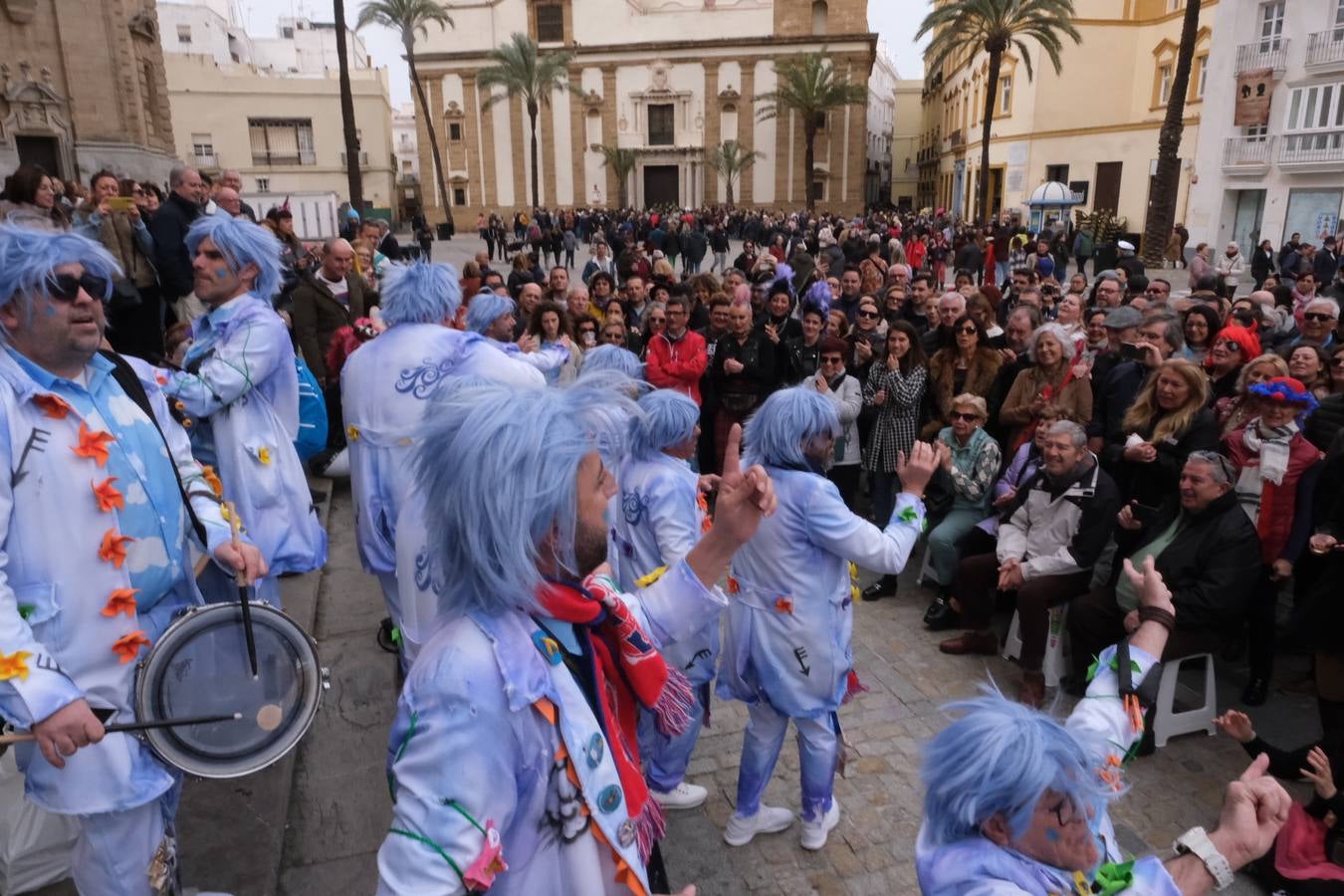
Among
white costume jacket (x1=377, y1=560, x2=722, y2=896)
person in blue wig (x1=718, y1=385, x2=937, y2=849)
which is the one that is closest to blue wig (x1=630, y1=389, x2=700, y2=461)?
person in blue wig (x1=718, y1=385, x2=937, y2=849)

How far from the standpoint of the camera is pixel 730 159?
5191 cm

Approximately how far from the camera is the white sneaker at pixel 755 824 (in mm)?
3543

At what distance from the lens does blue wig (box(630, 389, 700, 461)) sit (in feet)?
11.6

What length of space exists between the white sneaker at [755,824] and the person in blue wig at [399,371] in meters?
1.84

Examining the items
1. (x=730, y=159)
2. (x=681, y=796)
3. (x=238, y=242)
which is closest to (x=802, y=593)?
(x=681, y=796)

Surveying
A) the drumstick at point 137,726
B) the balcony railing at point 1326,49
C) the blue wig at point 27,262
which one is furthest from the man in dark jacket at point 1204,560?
the balcony railing at point 1326,49

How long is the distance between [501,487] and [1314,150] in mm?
33394

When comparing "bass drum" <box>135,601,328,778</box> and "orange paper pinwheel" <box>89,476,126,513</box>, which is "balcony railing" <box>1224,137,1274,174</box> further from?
"orange paper pinwheel" <box>89,476,126,513</box>

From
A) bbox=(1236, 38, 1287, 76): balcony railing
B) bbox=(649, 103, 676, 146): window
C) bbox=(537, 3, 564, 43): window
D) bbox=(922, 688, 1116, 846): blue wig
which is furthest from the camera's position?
bbox=(649, 103, 676, 146): window

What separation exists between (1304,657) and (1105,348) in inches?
98.9

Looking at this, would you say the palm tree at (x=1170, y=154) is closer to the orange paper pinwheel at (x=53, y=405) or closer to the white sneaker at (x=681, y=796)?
the white sneaker at (x=681, y=796)

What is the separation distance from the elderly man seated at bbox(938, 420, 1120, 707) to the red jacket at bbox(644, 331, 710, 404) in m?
2.89

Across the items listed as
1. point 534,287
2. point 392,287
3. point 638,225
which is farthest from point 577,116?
point 392,287

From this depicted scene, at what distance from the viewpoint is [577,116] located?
5422 centimetres
